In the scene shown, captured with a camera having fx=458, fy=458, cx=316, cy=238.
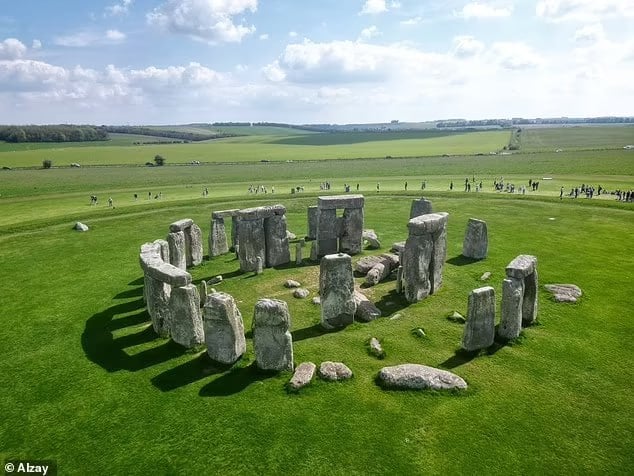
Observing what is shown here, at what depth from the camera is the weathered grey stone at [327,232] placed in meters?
23.8

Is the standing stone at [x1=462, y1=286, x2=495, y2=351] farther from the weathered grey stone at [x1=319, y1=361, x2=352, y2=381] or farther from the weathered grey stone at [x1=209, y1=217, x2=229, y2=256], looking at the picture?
the weathered grey stone at [x1=209, y1=217, x2=229, y2=256]

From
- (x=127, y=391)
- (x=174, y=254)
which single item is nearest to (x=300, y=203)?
(x=174, y=254)

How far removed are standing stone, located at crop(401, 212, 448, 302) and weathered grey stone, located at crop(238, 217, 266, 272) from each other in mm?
7520

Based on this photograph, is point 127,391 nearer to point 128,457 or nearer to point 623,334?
point 128,457

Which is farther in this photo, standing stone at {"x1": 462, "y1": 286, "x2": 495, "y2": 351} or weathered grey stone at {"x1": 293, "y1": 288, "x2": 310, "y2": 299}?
weathered grey stone at {"x1": 293, "y1": 288, "x2": 310, "y2": 299}

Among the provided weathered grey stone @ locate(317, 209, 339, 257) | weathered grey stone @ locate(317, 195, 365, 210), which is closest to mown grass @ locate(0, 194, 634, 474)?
weathered grey stone @ locate(317, 209, 339, 257)

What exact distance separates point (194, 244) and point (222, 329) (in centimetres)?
1076

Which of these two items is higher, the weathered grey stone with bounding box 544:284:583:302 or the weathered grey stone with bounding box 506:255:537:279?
the weathered grey stone with bounding box 506:255:537:279

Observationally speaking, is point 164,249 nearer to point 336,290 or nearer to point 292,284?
point 292,284

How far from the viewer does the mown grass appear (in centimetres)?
988

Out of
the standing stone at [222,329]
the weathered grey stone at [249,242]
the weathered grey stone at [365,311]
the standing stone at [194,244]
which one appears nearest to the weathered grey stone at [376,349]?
the weathered grey stone at [365,311]

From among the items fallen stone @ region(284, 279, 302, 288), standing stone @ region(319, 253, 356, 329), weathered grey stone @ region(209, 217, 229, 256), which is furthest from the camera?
weathered grey stone @ region(209, 217, 229, 256)

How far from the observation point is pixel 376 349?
1394cm

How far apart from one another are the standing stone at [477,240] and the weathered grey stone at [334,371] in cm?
1271
